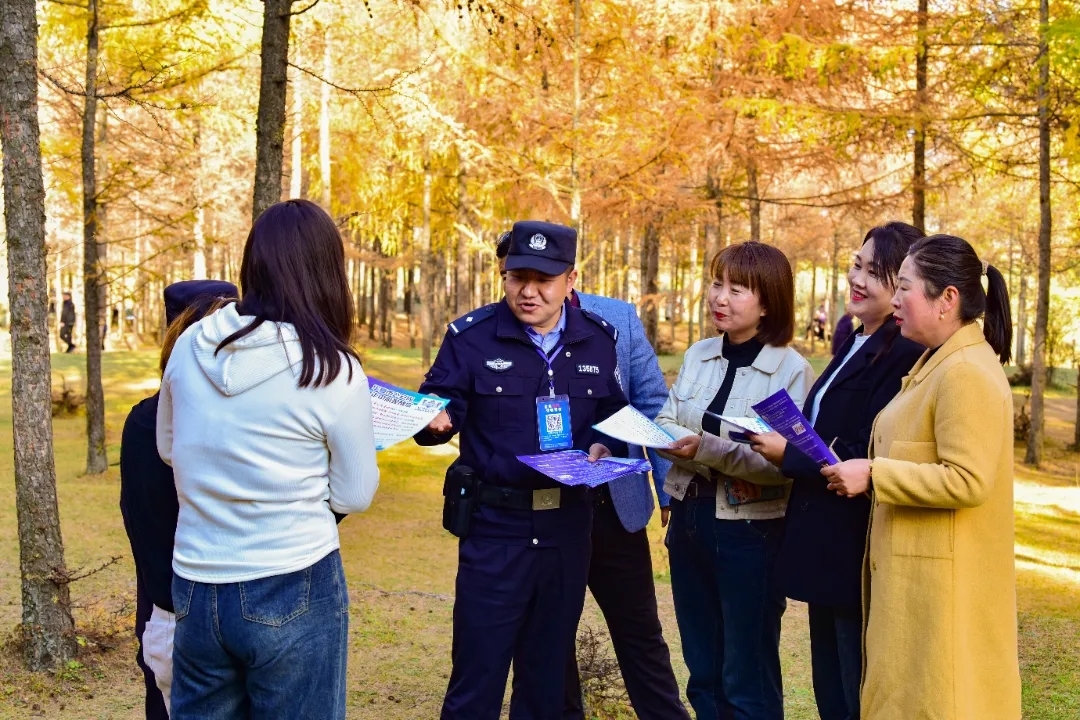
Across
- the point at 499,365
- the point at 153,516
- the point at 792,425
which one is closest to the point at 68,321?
the point at 499,365

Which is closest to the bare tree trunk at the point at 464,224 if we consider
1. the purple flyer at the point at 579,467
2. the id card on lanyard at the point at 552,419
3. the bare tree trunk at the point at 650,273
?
the bare tree trunk at the point at 650,273

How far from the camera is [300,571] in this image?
8.00 ft

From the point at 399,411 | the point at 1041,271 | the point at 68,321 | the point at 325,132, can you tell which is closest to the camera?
the point at 399,411

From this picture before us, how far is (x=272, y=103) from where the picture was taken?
22.5 ft

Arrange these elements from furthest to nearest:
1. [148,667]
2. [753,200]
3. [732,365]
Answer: [753,200], [732,365], [148,667]

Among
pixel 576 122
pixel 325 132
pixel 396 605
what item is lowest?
pixel 396 605

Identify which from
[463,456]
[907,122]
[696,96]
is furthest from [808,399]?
[696,96]

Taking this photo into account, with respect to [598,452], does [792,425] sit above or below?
above

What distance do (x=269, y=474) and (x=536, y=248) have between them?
1.49 m

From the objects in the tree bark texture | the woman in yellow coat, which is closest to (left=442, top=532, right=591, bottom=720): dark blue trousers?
the woman in yellow coat

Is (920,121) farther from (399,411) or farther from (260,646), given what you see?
(260,646)

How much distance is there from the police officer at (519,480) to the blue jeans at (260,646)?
102cm

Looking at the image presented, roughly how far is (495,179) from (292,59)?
16.8 ft

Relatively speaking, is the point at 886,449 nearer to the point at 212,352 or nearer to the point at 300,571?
the point at 300,571
